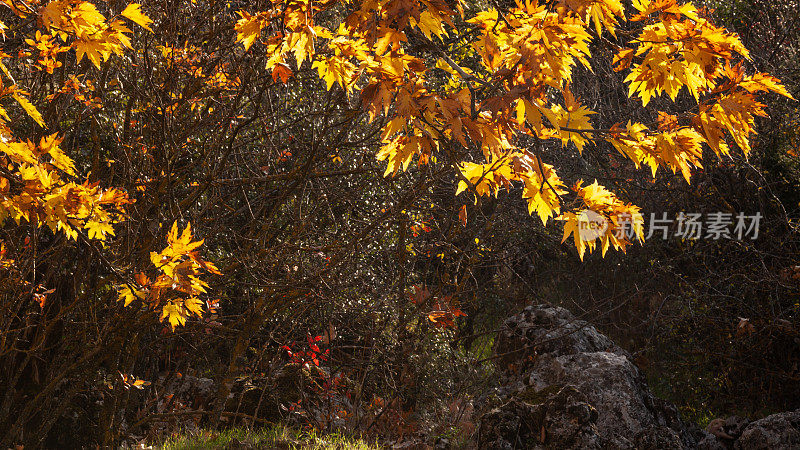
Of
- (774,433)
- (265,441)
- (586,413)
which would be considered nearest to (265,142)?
(265,441)

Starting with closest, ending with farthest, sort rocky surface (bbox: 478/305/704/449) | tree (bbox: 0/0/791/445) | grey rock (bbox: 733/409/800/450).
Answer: tree (bbox: 0/0/791/445) → rocky surface (bbox: 478/305/704/449) → grey rock (bbox: 733/409/800/450)

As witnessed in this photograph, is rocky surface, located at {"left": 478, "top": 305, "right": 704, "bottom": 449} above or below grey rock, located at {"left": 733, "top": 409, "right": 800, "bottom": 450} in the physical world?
above

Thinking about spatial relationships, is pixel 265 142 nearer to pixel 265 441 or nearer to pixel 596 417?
pixel 265 441

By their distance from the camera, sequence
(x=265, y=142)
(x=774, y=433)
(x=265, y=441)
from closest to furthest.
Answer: (x=265, y=441) → (x=774, y=433) → (x=265, y=142)

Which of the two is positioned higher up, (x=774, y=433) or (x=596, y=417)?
(x=596, y=417)

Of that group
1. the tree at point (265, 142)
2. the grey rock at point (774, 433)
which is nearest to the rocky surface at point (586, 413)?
the grey rock at point (774, 433)

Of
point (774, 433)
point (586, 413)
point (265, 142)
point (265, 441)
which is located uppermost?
point (265, 142)

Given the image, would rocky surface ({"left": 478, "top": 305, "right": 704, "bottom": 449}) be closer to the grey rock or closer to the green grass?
the grey rock

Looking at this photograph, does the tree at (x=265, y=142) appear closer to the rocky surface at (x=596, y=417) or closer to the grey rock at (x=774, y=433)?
the rocky surface at (x=596, y=417)

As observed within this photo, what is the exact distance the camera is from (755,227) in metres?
6.54

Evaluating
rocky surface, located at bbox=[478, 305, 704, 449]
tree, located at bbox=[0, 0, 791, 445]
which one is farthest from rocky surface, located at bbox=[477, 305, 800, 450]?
tree, located at bbox=[0, 0, 791, 445]

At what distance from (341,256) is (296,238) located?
0.59 m

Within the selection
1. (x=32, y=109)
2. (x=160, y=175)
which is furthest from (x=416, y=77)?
(x=160, y=175)

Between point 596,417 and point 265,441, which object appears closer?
point 596,417
